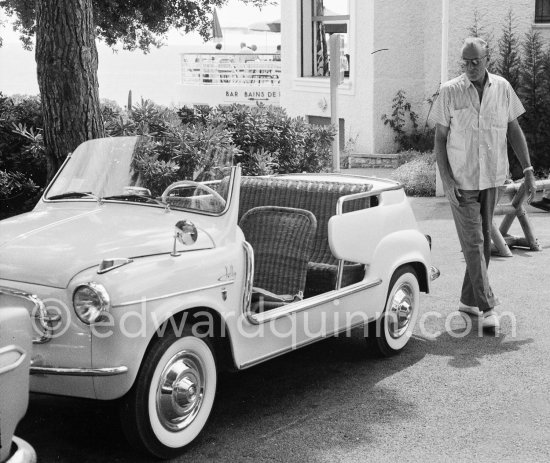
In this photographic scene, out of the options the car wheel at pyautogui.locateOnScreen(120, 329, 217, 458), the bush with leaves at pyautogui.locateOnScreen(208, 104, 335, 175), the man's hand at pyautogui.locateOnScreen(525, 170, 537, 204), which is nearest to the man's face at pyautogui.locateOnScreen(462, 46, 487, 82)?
the man's hand at pyautogui.locateOnScreen(525, 170, 537, 204)

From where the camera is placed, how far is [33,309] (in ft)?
13.4

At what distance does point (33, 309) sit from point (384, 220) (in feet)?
8.78

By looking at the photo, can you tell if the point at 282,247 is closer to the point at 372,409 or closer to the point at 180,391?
the point at 372,409

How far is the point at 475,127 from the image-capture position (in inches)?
255

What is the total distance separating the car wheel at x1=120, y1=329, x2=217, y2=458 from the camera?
4160 millimetres

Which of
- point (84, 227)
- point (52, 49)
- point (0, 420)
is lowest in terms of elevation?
point (0, 420)

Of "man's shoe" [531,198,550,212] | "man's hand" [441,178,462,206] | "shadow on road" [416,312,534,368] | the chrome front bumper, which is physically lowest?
"shadow on road" [416,312,534,368]

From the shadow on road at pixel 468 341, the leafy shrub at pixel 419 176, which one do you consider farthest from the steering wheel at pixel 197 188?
the leafy shrub at pixel 419 176

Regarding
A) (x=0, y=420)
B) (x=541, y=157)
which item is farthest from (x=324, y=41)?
(x=0, y=420)

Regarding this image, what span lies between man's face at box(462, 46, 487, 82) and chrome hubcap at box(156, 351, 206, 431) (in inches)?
124

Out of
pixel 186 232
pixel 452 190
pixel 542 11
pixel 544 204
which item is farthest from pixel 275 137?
pixel 542 11

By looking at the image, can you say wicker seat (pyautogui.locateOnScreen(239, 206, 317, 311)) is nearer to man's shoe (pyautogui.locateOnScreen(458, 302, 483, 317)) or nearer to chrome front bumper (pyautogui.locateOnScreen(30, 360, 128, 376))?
chrome front bumper (pyautogui.locateOnScreen(30, 360, 128, 376))

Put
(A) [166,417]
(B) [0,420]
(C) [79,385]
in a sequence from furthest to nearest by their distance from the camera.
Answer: (A) [166,417], (C) [79,385], (B) [0,420]

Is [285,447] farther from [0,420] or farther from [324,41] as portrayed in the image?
[324,41]
